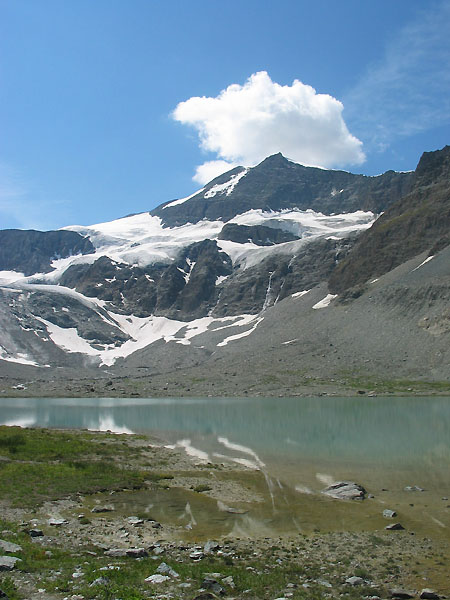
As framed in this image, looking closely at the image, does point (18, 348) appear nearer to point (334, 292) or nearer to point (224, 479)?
point (334, 292)

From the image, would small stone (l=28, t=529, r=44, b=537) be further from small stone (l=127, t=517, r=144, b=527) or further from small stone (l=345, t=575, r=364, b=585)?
small stone (l=345, t=575, r=364, b=585)

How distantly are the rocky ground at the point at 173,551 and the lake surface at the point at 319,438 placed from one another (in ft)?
9.87

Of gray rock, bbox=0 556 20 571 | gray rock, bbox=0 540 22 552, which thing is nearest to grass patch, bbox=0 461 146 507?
gray rock, bbox=0 540 22 552

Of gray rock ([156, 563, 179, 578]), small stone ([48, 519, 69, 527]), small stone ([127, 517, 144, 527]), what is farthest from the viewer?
small stone ([127, 517, 144, 527])

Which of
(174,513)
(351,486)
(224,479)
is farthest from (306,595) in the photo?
(224,479)

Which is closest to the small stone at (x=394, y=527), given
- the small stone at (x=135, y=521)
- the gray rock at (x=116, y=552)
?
the small stone at (x=135, y=521)

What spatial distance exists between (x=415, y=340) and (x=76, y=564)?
11348cm

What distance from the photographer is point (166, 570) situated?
45.1ft

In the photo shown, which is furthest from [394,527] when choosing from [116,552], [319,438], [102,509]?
[319,438]

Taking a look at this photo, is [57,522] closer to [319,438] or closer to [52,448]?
[52,448]

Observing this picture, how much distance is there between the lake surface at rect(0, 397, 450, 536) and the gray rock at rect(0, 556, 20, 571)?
485 inches

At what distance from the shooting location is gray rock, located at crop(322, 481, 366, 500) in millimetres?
23938

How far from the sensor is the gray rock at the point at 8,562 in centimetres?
1298

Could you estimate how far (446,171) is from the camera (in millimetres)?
195875
